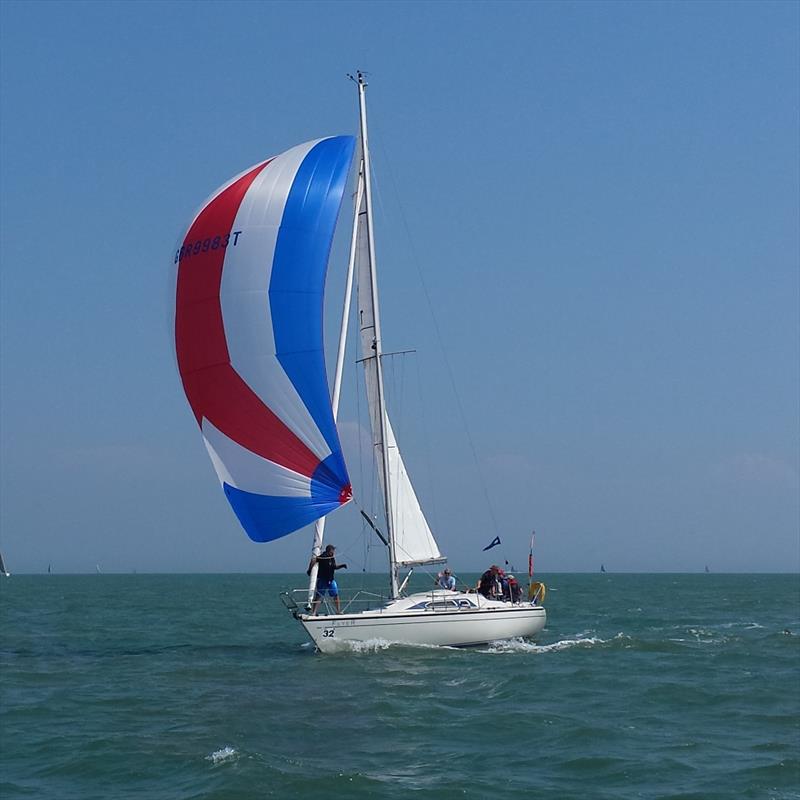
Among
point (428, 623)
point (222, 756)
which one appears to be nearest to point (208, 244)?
point (428, 623)

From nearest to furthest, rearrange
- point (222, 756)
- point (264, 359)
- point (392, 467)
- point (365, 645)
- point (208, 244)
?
point (222, 756) < point (264, 359) < point (208, 244) < point (365, 645) < point (392, 467)

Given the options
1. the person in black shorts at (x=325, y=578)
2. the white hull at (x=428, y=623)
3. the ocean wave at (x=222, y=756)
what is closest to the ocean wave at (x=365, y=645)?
the white hull at (x=428, y=623)

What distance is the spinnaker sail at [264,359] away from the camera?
2184 cm

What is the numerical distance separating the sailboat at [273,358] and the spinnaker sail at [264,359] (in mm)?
19

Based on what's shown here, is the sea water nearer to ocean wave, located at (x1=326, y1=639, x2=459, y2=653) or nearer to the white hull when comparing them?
ocean wave, located at (x1=326, y1=639, x2=459, y2=653)

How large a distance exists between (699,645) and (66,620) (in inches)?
825

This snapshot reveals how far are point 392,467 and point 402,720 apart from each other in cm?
987

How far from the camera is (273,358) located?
21875 mm

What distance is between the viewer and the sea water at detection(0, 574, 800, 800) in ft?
40.0

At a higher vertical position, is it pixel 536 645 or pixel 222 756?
pixel 536 645

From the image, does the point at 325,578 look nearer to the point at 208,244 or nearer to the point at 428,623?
the point at 428,623

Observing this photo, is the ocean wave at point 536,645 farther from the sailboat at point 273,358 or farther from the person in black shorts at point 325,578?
the person in black shorts at point 325,578

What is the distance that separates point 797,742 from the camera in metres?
14.5

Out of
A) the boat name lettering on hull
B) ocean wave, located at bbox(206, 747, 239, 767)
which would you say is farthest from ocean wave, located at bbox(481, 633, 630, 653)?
ocean wave, located at bbox(206, 747, 239, 767)
